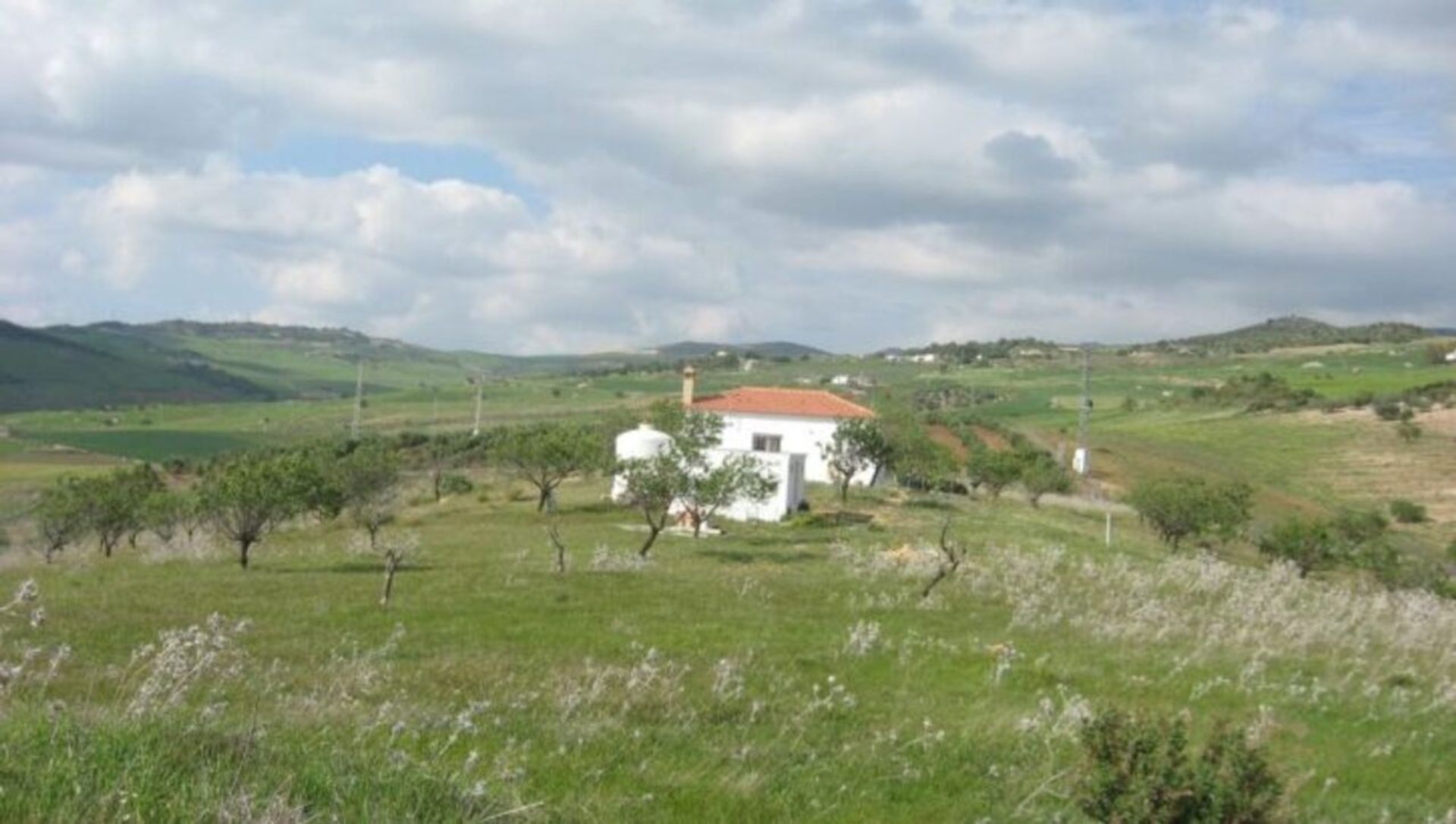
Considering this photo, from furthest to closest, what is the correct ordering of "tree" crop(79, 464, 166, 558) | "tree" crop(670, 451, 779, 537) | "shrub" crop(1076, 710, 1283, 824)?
"tree" crop(79, 464, 166, 558) → "tree" crop(670, 451, 779, 537) → "shrub" crop(1076, 710, 1283, 824)

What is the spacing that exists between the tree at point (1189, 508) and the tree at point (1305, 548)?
209 cm

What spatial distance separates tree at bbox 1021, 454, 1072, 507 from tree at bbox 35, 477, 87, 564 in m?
40.3

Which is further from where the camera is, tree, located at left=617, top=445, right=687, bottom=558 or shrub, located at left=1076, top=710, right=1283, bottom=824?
tree, located at left=617, top=445, right=687, bottom=558

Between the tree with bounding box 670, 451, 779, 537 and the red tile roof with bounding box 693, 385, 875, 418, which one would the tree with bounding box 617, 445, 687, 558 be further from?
the red tile roof with bounding box 693, 385, 875, 418

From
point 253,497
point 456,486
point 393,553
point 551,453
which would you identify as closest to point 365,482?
point 551,453

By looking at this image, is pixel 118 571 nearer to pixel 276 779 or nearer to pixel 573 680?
pixel 573 680

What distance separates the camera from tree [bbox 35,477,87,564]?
138 ft

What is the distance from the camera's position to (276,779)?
6105 millimetres

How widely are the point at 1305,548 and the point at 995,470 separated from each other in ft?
55.2

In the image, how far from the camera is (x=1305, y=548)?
4603 centimetres

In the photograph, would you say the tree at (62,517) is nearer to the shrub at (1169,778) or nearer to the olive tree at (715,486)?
the olive tree at (715,486)

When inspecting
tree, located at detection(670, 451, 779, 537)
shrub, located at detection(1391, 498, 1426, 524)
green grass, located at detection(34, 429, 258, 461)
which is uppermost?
tree, located at detection(670, 451, 779, 537)

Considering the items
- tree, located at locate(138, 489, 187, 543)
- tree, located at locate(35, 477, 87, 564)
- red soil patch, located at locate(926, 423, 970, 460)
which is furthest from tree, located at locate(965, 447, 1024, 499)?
tree, located at locate(35, 477, 87, 564)

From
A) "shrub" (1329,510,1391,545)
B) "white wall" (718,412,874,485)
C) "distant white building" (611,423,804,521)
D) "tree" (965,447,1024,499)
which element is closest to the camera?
"distant white building" (611,423,804,521)
